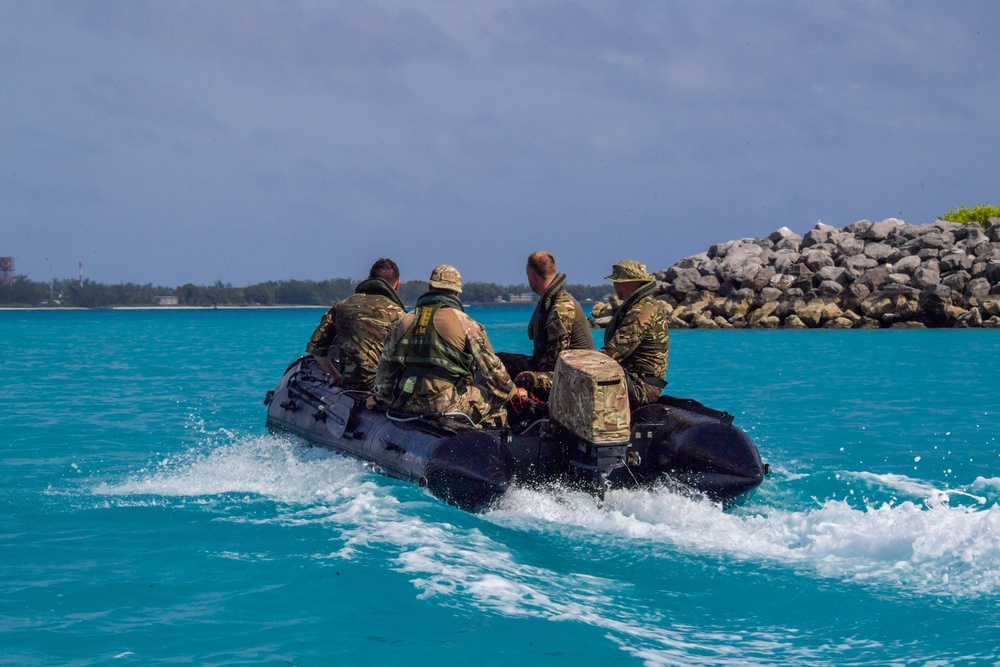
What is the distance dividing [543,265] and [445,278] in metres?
0.89

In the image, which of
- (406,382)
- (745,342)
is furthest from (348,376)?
(745,342)

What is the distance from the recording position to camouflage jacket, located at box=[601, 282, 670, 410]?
8945mm

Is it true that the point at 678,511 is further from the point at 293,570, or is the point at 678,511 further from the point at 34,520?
the point at 34,520

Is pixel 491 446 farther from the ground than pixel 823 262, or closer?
closer

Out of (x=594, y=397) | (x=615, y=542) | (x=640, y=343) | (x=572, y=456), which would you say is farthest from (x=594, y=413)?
(x=640, y=343)

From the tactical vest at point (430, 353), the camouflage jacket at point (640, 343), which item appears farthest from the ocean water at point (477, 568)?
the camouflage jacket at point (640, 343)

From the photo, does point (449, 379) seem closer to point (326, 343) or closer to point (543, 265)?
point (543, 265)

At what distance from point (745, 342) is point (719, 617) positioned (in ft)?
111

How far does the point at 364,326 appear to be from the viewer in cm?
1067

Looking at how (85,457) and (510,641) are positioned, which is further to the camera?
(85,457)

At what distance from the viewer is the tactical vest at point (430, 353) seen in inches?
339

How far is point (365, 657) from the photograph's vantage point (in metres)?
5.59

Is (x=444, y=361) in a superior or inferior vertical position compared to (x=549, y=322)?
inferior

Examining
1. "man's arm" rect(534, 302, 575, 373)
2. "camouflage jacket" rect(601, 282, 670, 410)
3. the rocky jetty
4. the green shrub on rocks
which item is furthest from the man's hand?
the green shrub on rocks
